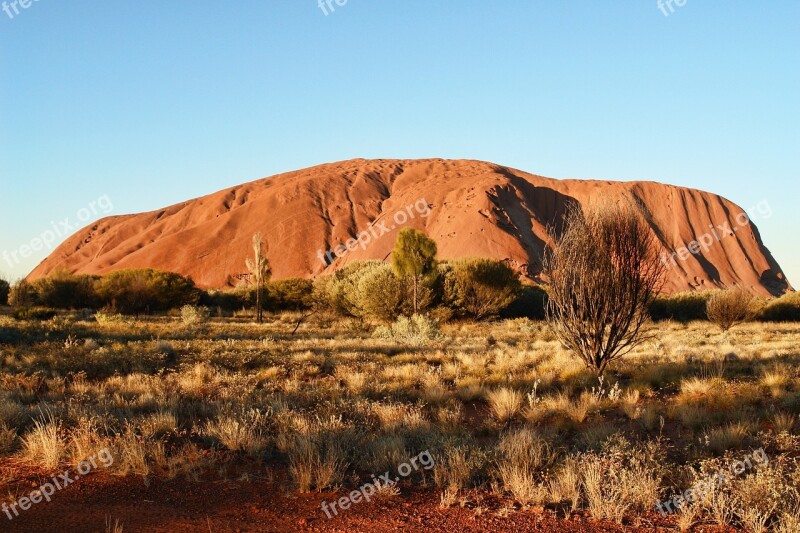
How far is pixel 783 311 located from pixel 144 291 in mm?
43846

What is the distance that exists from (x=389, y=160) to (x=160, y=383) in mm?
106867

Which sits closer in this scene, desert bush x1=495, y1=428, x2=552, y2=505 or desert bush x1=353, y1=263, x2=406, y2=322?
desert bush x1=495, y1=428, x2=552, y2=505

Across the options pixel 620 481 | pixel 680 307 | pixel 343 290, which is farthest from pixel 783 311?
pixel 620 481

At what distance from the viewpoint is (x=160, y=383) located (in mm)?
11312

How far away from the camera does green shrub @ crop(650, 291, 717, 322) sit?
3978 centimetres

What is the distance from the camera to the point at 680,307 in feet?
133

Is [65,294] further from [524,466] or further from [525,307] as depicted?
Result: [524,466]

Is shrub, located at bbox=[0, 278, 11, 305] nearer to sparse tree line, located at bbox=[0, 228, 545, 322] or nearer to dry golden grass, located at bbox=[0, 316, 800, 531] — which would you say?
sparse tree line, located at bbox=[0, 228, 545, 322]

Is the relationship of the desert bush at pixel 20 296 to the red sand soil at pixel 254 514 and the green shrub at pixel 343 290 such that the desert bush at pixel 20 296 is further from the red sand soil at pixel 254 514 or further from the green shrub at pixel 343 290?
the red sand soil at pixel 254 514

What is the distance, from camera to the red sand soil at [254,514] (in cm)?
483

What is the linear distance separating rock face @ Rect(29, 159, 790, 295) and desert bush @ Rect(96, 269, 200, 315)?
33.2 m

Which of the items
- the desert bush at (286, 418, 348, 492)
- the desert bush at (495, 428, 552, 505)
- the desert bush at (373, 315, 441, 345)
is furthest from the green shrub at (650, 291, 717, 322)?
the desert bush at (286, 418, 348, 492)

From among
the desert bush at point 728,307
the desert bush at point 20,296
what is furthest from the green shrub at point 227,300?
the desert bush at point 728,307

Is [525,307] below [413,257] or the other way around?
below
